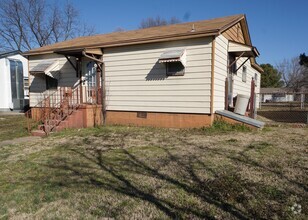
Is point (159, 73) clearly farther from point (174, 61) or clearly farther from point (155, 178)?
point (155, 178)

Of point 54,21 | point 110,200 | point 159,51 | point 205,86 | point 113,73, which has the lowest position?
point 110,200

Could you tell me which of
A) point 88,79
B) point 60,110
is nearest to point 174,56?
point 88,79

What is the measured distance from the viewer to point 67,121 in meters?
8.42

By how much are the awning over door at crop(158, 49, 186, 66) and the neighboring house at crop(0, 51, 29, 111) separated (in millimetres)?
13216

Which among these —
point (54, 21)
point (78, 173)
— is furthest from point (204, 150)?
point (54, 21)

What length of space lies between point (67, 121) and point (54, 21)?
1105 inches

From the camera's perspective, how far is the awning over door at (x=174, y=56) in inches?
299

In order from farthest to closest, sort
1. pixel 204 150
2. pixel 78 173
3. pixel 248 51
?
pixel 248 51
pixel 204 150
pixel 78 173

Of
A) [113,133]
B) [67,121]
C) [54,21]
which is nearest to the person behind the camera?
[113,133]

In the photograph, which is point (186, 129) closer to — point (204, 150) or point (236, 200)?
point (204, 150)

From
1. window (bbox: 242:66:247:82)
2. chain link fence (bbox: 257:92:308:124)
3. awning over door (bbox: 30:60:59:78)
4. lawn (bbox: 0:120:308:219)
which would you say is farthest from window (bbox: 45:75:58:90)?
chain link fence (bbox: 257:92:308:124)

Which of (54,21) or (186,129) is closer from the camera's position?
(186,129)

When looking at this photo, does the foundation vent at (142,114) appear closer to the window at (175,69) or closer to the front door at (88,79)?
the window at (175,69)

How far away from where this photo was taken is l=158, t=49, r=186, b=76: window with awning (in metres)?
7.66
